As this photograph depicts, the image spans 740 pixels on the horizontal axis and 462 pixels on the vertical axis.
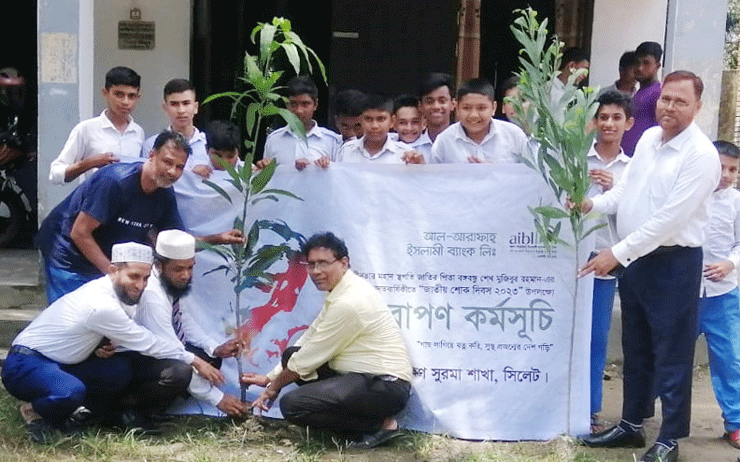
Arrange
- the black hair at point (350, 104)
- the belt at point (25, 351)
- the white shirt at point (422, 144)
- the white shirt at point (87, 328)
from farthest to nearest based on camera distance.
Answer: the black hair at point (350, 104)
the white shirt at point (422, 144)
the belt at point (25, 351)
the white shirt at point (87, 328)

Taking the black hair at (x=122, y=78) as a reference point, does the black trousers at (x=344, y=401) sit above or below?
below

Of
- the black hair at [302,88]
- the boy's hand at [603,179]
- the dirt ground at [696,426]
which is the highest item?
the black hair at [302,88]

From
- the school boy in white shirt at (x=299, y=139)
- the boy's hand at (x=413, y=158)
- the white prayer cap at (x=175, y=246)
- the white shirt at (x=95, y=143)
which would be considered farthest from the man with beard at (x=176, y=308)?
the boy's hand at (x=413, y=158)

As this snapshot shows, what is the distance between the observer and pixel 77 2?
6.35 metres

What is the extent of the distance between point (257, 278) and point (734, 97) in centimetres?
515

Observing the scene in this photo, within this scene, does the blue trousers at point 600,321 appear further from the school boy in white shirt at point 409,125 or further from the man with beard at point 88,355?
the man with beard at point 88,355

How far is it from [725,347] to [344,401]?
1977 millimetres

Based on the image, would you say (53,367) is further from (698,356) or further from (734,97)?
(734,97)

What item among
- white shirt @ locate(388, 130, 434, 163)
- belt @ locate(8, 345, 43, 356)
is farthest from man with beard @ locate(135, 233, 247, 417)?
white shirt @ locate(388, 130, 434, 163)

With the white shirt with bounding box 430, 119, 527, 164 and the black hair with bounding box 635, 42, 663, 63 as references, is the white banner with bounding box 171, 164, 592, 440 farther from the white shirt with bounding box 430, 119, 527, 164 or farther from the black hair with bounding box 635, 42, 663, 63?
the black hair with bounding box 635, 42, 663, 63

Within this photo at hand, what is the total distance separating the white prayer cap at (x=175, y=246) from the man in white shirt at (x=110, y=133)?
699 millimetres

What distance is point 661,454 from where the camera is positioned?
4633mm

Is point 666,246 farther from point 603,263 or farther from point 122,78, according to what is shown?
point 122,78

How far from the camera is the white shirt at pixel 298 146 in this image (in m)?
5.56
